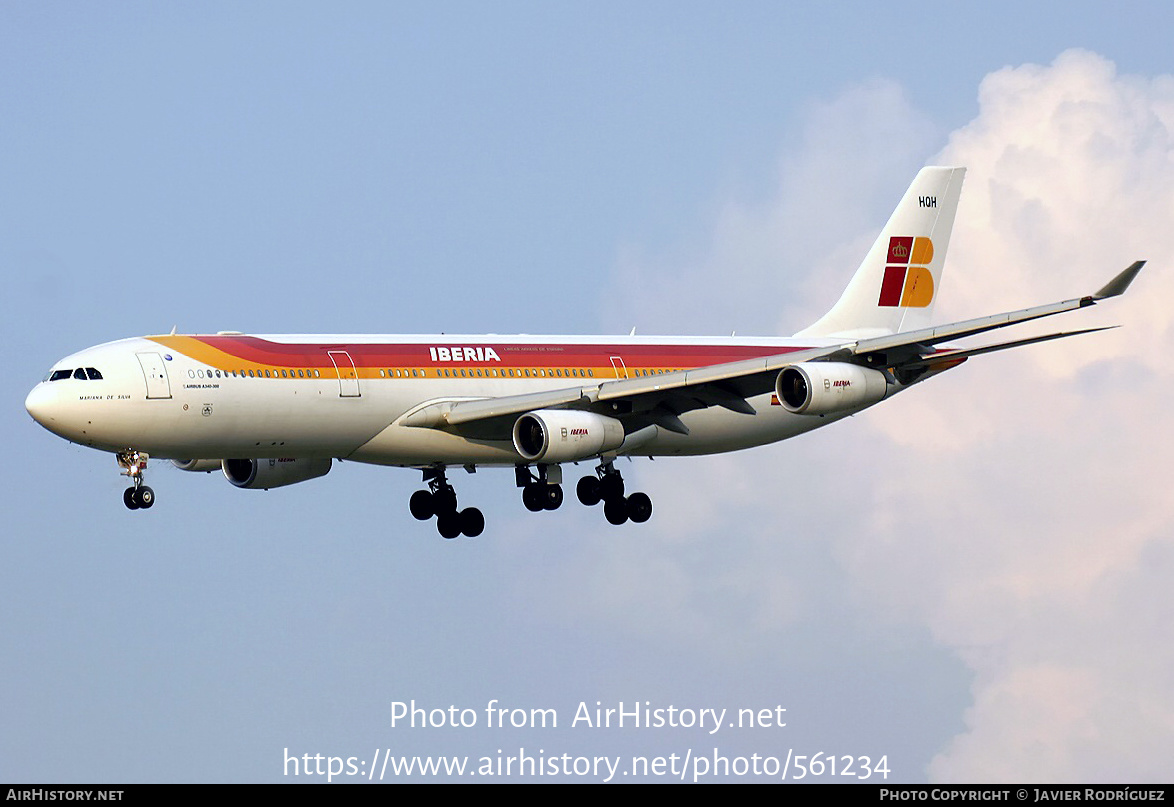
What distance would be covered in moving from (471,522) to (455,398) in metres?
6.74

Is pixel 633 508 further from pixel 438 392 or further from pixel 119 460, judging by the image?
pixel 119 460

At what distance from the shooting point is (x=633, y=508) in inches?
2309

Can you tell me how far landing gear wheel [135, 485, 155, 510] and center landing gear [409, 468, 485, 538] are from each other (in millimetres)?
10948

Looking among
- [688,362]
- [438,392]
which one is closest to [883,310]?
[688,362]

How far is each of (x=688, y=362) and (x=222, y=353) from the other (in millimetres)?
15907

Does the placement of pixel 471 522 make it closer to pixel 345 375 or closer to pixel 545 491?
pixel 545 491

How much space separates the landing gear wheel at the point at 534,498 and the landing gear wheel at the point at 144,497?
37.1 feet

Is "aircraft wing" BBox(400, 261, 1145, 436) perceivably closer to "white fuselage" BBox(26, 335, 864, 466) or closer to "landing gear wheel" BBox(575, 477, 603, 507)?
"white fuselage" BBox(26, 335, 864, 466)

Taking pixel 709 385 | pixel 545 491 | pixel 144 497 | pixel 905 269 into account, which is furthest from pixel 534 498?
pixel 905 269

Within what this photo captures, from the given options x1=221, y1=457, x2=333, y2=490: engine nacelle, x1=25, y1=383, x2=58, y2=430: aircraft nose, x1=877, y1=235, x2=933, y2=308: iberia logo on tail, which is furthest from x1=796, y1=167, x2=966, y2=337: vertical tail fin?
x1=25, y1=383, x2=58, y2=430: aircraft nose

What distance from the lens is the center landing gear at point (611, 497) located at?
58.5 m

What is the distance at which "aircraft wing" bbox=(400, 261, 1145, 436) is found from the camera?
50156mm

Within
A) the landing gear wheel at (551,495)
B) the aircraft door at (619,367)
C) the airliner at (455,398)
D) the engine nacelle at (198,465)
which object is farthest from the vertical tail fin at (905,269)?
the engine nacelle at (198,465)

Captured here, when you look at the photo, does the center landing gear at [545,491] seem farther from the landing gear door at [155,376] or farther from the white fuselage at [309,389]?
the landing gear door at [155,376]
